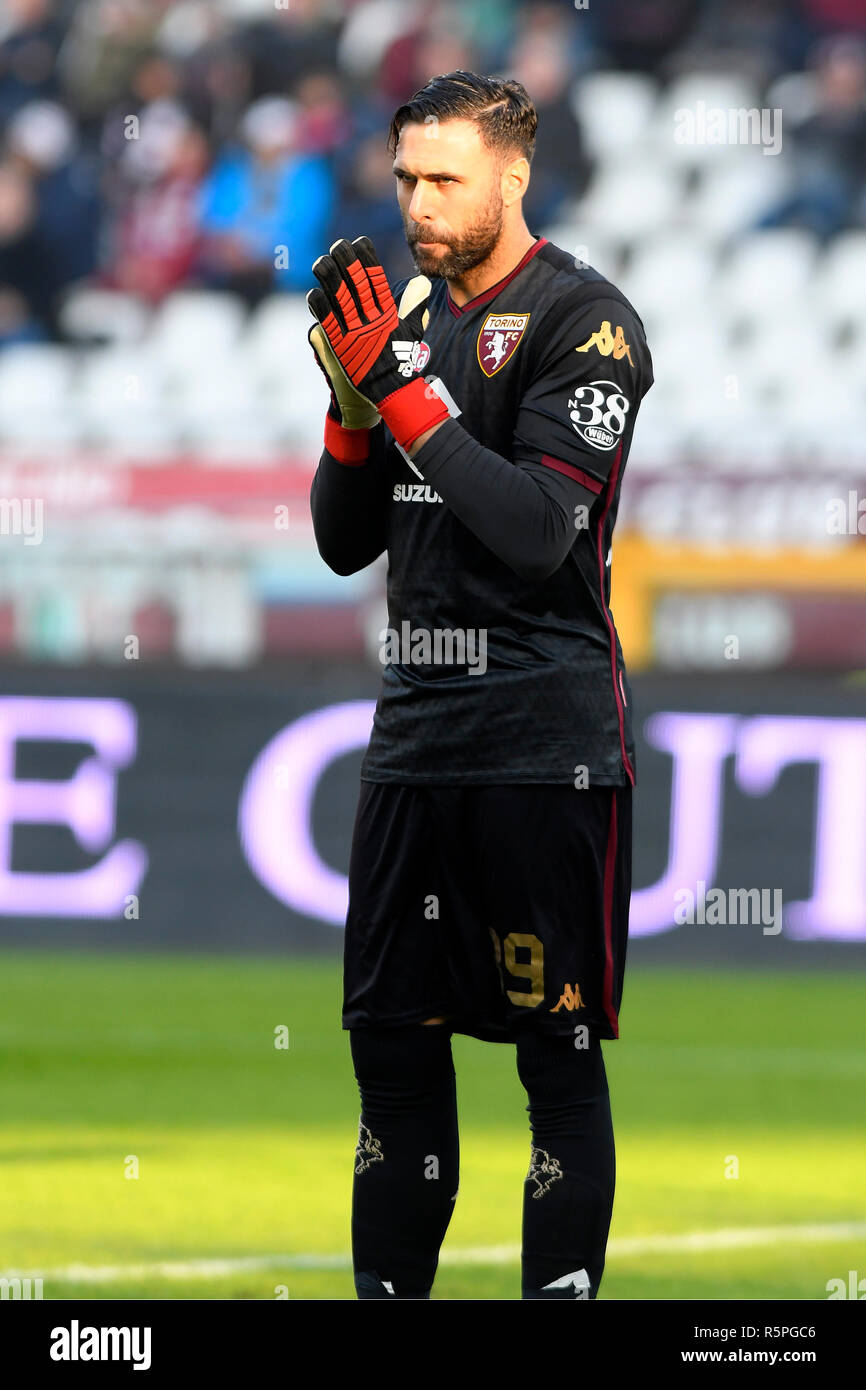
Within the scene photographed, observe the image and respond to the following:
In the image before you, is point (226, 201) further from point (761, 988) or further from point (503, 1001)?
point (503, 1001)

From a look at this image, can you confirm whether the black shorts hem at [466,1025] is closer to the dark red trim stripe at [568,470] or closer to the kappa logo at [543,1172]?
the kappa logo at [543,1172]

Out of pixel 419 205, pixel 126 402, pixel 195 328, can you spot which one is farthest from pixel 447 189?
pixel 195 328

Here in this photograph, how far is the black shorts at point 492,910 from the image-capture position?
9.53 ft

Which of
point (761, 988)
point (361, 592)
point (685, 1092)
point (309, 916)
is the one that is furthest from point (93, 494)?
point (685, 1092)

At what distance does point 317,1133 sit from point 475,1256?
1.32m

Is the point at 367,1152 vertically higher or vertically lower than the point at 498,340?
lower

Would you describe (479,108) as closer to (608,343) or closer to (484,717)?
(608,343)

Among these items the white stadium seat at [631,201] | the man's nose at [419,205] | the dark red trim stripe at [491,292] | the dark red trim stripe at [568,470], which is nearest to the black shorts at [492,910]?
the dark red trim stripe at [568,470]

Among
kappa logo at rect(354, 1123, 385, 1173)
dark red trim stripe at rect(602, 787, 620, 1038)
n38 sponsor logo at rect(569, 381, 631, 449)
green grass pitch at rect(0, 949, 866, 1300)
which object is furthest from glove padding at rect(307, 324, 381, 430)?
green grass pitch at rect(0, 949, 866, 1300)

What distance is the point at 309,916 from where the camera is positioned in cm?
772

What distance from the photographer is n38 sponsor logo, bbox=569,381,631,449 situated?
9.34 ft

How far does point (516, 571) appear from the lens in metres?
2.83

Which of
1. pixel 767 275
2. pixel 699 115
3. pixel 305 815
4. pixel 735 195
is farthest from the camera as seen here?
pixel 699 115

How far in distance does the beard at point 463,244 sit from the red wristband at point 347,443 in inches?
9.9
